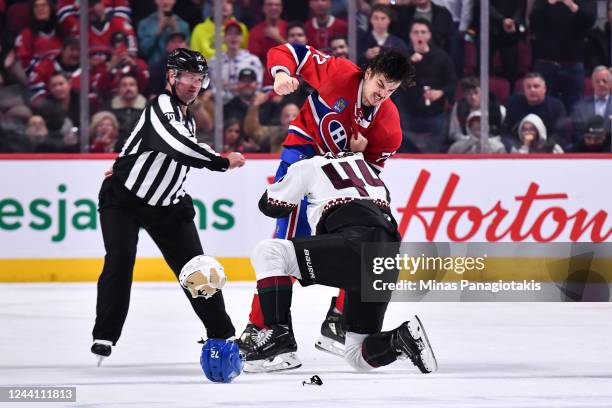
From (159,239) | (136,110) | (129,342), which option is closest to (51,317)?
(129,342)

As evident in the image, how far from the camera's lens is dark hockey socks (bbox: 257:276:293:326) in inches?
192

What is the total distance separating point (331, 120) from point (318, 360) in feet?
3.12

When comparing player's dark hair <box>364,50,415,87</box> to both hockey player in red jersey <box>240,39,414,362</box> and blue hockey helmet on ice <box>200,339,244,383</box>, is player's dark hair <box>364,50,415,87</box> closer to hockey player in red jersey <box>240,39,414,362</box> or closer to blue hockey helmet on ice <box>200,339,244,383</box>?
hockey player in red jersey <box>240,39,414,362</box>

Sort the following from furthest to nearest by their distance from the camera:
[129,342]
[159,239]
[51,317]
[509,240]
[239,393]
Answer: [509,240] → [51,317] → [129,342] → [159,239] → [239,393]

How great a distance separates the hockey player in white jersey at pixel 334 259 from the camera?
475cm

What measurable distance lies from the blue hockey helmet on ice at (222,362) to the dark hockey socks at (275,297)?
20 cm

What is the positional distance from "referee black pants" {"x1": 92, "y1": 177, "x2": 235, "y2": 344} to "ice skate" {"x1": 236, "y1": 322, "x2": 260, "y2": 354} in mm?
154

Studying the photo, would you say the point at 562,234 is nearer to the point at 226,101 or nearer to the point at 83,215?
the point at 226,101

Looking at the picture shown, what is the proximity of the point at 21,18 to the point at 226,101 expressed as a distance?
4.78ft

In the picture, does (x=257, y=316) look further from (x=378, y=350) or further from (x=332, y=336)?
(x=378, y=350)

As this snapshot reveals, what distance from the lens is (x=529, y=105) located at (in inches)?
364

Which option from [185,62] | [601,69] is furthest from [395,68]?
[601,69]

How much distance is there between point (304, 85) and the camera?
9312mm

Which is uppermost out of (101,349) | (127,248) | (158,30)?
(158,30)
